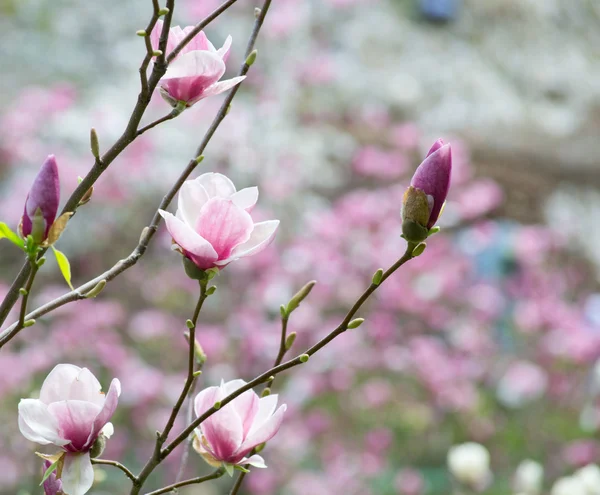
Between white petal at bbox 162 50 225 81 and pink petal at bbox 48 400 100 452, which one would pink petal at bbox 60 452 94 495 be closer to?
pink petal at bbox 48 400 100 452

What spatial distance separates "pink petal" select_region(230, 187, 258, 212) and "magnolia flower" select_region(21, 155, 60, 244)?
0.34 ft

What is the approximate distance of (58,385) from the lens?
418mm

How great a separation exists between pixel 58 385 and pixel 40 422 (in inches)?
1.0

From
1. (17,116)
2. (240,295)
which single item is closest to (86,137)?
(17,116)

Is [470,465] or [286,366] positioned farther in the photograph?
[470,465]

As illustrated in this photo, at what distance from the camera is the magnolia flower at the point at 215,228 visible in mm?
417

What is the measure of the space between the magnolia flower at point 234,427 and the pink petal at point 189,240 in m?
0.08

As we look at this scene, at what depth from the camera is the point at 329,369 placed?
205cm

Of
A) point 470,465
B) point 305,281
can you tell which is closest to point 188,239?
point 470,465

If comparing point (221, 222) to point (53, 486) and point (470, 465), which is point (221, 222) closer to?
point (53, 486)

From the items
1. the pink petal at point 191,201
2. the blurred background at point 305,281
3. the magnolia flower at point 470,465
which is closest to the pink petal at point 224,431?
the pink petal at point 191,201

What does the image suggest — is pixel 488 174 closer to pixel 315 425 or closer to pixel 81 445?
pixel 315 425

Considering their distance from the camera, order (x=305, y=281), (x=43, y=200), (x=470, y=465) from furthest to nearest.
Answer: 1. (x=305, y=281)
2. (x=470, y=465)
3. (x=43, y=200)

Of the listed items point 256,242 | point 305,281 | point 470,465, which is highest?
point 256,242
